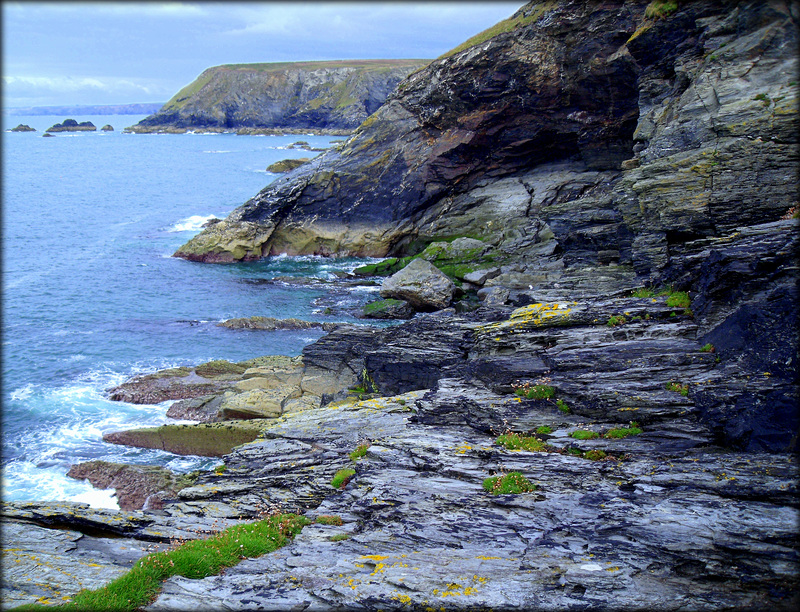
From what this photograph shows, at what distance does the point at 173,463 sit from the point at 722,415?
25.1m

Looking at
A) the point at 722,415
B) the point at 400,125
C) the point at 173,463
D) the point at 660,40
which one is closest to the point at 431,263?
the point at 400,125

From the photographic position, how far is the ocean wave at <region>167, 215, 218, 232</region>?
73938mm

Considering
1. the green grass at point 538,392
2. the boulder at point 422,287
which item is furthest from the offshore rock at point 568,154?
the green grass at point 538,392

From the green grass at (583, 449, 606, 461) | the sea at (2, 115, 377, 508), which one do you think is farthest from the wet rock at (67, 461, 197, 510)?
the green grass at (583, 449, 606, 461)

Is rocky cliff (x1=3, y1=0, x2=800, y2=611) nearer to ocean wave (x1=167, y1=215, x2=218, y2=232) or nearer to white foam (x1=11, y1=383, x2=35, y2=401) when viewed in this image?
white foam (x1=11, y1=383, x2=35, y2=401)

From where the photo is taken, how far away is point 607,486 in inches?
465

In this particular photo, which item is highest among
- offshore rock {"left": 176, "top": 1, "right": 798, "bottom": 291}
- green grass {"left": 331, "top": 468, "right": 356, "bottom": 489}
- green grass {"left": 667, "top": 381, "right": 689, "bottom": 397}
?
offshore rock {"left": 176, "top": 1, "right": 798, "bottom": 291}

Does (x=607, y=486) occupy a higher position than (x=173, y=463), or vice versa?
(x=607, y=486)

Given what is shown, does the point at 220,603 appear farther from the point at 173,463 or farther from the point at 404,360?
the point at 173,463

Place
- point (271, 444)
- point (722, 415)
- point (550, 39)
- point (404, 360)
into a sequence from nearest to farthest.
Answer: point (722, 415) < point (271, 444) < point (404, 360) < point (550, 39)

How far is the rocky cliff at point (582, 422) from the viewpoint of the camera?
30.3 feet

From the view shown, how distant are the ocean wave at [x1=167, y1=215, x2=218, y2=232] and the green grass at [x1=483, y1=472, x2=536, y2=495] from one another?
69.6m

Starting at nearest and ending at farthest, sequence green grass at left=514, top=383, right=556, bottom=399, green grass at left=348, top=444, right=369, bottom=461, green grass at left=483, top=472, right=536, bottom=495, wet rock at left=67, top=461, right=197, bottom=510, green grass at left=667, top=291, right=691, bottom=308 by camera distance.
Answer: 1. green grass at left=483, top=472, right=536, bottom=495
2. green grass at left=514, top=383, right=556, bottom=399
3. green grass at left=348, top=444, right=369, bottom=461
4. green grass at left=667, top=291, right=691, bottom=308
5. wet rock at left=67, top=461, right=197, bottom=510

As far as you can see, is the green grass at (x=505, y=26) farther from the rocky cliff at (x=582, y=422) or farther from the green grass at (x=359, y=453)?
the green grass at (x=359, y=453)
